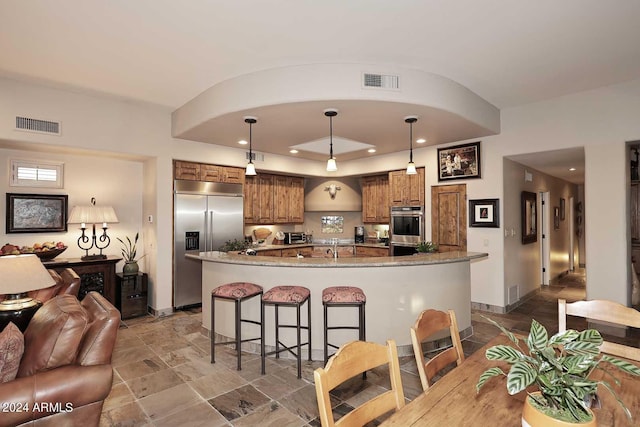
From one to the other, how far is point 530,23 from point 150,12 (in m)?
3.05

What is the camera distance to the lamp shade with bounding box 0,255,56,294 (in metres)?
2.19

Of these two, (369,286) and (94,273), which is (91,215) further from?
(369,286)

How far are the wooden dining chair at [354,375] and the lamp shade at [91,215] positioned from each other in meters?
4.44

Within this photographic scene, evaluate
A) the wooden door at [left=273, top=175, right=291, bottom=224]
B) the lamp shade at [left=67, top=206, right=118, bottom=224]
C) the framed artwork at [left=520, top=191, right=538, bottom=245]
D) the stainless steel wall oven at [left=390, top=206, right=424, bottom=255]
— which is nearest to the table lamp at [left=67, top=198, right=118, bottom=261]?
the lamp shade at [left=67, top=206, right=118, bottom=224]

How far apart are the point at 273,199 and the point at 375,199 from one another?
2138 millimetres

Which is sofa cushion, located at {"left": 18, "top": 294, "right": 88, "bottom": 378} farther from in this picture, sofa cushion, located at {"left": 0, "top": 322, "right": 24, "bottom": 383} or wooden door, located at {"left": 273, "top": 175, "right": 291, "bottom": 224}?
wooden door, located at {"left": 273, "top": 175, "right": 291, "bottom": 224}

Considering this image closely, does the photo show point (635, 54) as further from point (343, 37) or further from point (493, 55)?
point (343, 37)

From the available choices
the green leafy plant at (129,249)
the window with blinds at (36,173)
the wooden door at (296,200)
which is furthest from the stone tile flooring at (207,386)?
the wooden door at (296,200)

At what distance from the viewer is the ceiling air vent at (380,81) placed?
11.0 feet

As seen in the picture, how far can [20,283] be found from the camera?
2227 mm

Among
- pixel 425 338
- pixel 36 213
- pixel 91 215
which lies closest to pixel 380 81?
pixel 425 338

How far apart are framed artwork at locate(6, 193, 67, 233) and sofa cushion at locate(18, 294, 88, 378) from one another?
10.5ft

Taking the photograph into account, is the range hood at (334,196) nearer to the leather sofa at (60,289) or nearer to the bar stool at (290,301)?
the bar stool at (290,301)

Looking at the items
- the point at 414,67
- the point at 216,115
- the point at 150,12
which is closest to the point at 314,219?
the point at 216,115
